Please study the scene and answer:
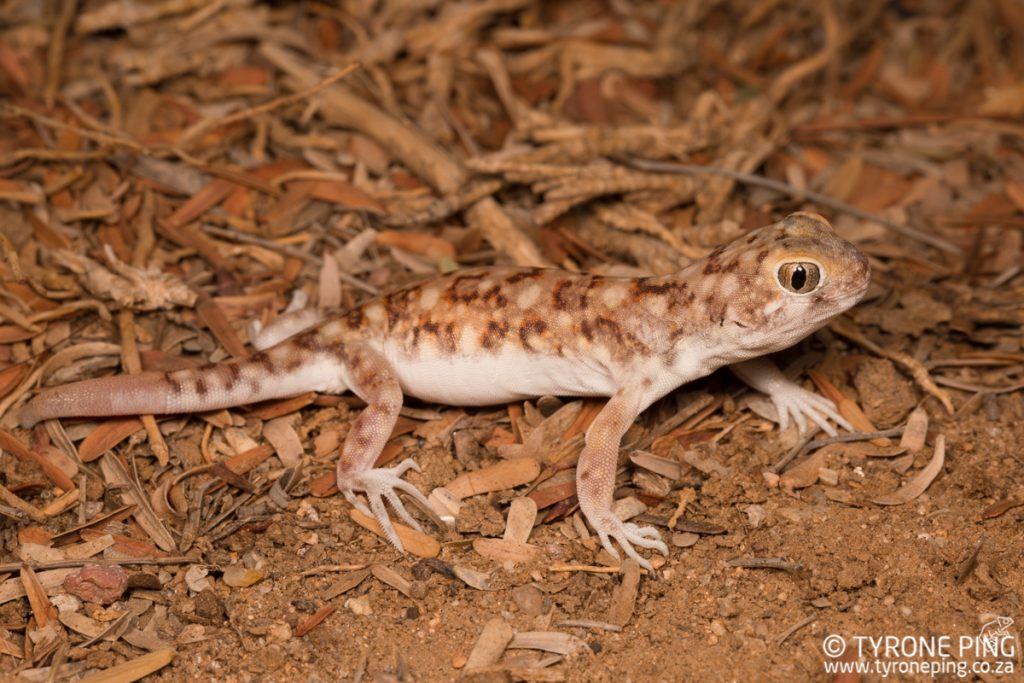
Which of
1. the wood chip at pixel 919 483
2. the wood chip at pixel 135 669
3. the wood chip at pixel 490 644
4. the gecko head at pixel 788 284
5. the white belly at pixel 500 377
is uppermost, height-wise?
the gecko head at pixel 788 284

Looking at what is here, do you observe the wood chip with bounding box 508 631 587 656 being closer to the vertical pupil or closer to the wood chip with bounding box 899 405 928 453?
the vertical pupil

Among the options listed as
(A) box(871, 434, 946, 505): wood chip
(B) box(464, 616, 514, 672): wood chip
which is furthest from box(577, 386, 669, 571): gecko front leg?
(A) box(871, 434, 946, 505): wood chip

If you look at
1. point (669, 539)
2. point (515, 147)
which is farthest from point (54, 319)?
point (669, 539)

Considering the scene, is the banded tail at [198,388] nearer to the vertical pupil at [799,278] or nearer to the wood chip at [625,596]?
the wood chip at [625,596]

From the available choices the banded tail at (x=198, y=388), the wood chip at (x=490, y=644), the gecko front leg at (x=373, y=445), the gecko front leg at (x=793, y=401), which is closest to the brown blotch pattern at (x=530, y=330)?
the gecko front leg at (x=373, y=445)

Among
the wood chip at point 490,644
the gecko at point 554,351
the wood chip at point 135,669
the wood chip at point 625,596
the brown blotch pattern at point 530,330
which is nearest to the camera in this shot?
→ the wood chip at point 135,669

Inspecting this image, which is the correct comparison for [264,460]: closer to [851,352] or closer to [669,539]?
[669,539]

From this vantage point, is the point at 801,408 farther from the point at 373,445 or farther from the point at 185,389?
the point at 185,389
